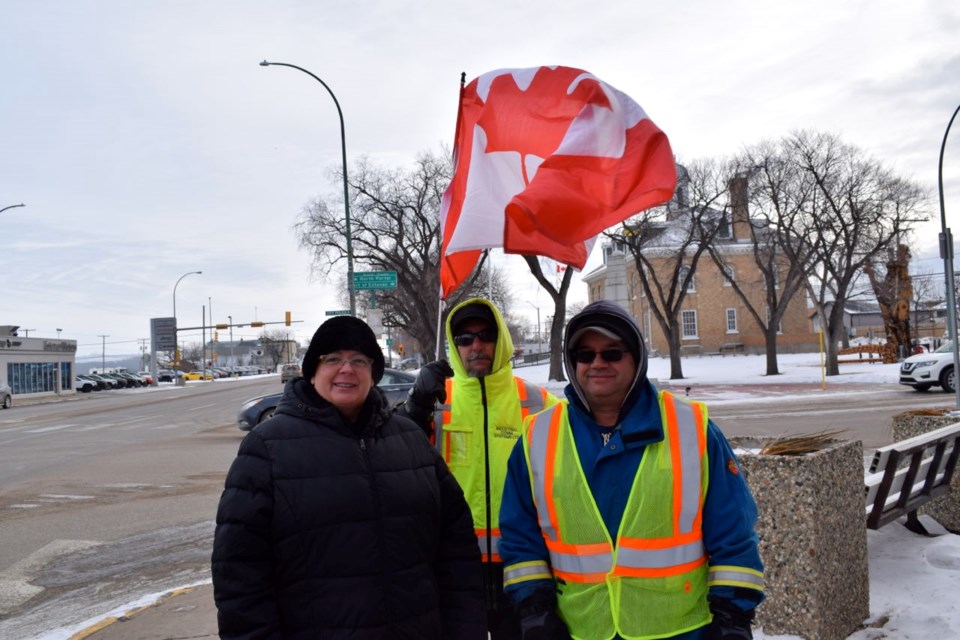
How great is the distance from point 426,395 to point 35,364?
56.4 metres

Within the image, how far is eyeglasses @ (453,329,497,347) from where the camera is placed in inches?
135

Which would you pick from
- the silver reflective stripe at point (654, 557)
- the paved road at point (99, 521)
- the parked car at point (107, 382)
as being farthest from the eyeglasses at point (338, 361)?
the parked car at point (107, 382)

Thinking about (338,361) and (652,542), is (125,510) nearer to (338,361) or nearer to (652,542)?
(338,361)

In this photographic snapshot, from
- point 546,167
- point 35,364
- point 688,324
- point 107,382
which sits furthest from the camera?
point 107,382

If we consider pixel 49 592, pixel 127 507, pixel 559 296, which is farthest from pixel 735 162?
pixel 49 592

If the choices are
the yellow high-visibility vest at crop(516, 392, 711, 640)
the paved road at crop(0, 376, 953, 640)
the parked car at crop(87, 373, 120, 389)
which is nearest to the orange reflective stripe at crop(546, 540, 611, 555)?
the yellow high-visibility vest at crop(516, 392, 711, 640)

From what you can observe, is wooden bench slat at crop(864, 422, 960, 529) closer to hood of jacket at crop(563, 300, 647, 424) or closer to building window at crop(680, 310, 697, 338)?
hood of jacket at crop(563, 300, 647, 424)

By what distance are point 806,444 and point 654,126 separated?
2.08 m

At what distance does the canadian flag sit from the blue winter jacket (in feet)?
A: 5.80

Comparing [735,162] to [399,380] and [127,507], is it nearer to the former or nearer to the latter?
[399,380]

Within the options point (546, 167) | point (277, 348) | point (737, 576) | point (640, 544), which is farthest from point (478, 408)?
point (277, 348)

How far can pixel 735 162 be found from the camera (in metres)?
32.1

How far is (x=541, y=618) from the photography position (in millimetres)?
2330

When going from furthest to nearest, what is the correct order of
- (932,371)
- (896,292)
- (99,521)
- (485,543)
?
(896,292), (932,371), (99,521), (485,543)
